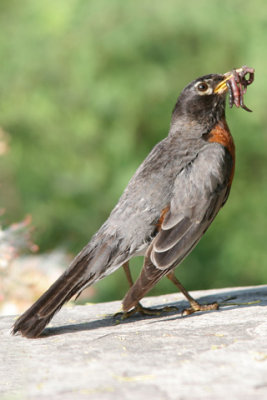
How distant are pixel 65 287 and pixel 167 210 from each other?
2.45ft

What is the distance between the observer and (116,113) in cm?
684

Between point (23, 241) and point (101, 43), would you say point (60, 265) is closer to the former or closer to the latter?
point (23, 241)

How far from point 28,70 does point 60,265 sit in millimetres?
2714

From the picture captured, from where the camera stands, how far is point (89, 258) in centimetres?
413

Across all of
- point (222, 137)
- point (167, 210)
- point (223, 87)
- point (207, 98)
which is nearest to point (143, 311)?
point (167, 210)

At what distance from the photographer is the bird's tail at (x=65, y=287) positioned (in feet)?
12.6

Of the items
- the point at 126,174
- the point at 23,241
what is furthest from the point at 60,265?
the point at 126,174

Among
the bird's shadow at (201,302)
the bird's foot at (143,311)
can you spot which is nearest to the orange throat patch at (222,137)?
the bird's shadow at (201,302)

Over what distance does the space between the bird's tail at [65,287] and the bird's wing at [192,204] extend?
30cm

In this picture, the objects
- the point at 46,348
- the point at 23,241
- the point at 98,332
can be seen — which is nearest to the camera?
the point at 46,348

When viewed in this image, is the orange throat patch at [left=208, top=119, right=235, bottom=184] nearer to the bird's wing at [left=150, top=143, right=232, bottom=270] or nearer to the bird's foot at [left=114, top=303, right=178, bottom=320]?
the bird's wing at [left=150, top=143, right=232, bottom=270]

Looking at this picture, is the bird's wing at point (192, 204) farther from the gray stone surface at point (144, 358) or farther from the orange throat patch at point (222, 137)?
the gray stone surface at point (144, 358)

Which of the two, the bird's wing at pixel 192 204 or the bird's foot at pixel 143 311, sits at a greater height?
the bird's wing at pixel 192 204

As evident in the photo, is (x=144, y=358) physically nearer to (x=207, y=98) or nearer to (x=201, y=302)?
(x=201, y=302)
